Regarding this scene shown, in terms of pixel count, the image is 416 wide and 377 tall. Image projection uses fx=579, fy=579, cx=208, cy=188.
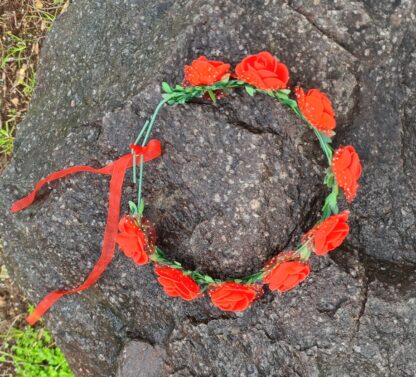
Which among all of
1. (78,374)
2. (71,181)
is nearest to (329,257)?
(71,181)

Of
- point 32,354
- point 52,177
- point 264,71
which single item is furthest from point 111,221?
point 32,354

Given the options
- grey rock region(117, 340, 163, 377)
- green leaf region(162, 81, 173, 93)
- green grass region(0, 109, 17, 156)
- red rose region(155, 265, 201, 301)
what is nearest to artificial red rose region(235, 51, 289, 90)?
green leaf region(162, 81, 173, 93)

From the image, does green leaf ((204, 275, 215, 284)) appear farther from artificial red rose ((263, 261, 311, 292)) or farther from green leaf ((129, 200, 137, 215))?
green leaf ((129, 200, 137, 215))

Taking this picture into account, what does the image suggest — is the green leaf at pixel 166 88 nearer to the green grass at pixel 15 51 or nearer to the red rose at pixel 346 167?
the red rose at pixel 346 167

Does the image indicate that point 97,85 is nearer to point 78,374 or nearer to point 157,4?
point 157,4

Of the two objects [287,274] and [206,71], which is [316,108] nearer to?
[206,71]

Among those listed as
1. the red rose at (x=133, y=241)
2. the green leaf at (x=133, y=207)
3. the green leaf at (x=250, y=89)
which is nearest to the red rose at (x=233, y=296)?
the red rose at (x=133, y=241)
